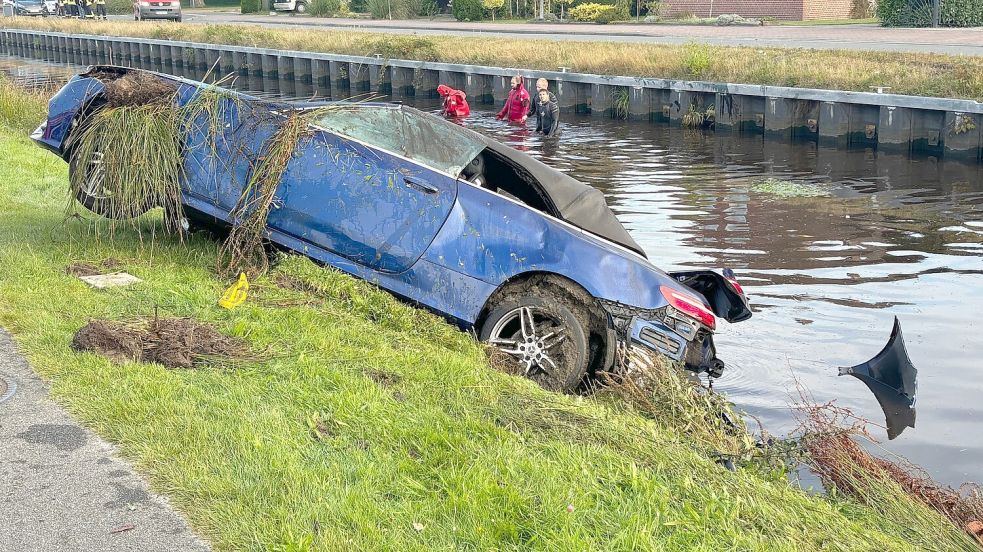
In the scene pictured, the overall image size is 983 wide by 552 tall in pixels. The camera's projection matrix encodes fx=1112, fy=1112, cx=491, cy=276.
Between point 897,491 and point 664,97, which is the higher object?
point 664,97

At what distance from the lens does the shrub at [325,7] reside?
6481cm

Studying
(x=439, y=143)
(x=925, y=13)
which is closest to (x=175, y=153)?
(x=439, y=143)

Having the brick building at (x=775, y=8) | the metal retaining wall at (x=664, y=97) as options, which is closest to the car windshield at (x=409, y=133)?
the metal retaining wall at (x=664, y=97)

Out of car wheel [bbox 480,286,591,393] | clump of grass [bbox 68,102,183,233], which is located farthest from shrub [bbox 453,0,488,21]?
car wheel [bbox 480,286,591,393]

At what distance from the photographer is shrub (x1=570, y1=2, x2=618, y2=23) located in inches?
1934

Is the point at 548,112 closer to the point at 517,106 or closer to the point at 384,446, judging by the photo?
the point at 517,106

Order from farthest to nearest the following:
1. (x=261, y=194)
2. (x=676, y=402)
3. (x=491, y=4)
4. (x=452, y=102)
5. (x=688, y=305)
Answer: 1. (x=491, y=4)
2. (x=452, y=102)
3. (x=261, y=194)
4. (x=688, y=305)
5. (x=676, y=402)

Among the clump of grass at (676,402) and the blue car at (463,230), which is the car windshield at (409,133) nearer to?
the blue car at (463,230)

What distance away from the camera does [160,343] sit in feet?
22.0

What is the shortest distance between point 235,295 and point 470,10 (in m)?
47.2

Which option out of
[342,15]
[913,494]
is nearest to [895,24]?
[342,15]

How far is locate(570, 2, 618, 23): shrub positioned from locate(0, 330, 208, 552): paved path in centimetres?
4564

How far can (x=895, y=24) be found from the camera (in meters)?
39.7

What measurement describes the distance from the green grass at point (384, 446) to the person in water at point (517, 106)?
17804 mm
